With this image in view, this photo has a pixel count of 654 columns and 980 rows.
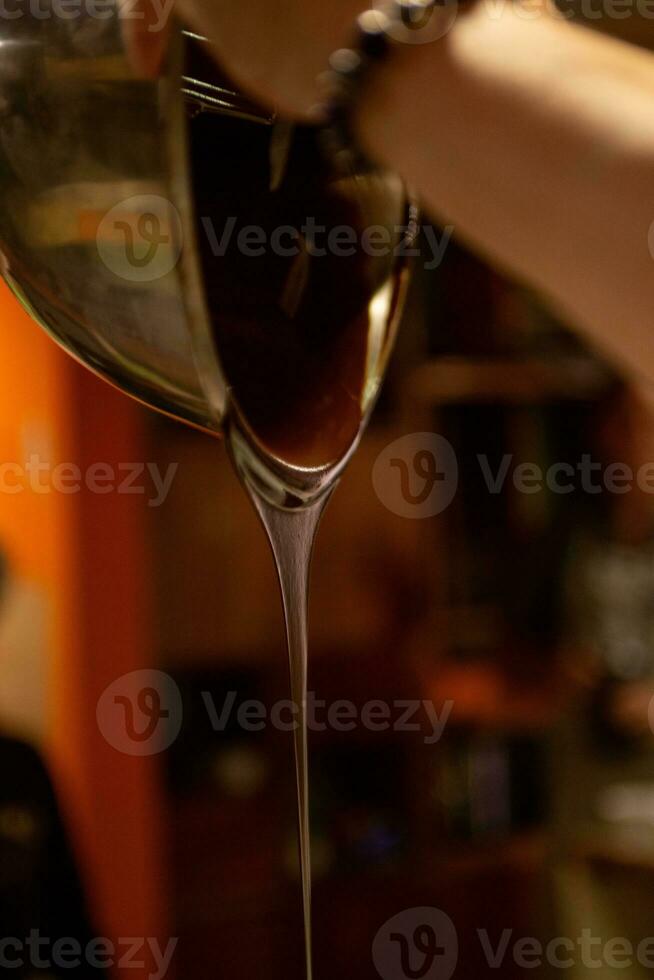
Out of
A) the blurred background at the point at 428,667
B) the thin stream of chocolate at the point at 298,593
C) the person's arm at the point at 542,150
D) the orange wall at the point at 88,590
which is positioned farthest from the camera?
the blurred background at the point at 428,667

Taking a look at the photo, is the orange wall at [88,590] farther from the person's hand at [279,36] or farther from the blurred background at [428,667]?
the person's hand at [279,36]

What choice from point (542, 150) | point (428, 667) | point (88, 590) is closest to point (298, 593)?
point (542, 150)

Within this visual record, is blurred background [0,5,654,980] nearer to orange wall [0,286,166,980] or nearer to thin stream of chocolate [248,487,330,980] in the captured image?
orange wall [0,286,166,980]

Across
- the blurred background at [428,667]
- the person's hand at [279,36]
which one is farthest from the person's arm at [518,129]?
the blurred background at [428,667]

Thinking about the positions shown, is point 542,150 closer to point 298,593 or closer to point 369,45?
point 369,45

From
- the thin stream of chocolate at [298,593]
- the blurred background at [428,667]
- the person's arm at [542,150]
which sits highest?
the person's arm at [542,150]

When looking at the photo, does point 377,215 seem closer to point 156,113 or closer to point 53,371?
point 156,113

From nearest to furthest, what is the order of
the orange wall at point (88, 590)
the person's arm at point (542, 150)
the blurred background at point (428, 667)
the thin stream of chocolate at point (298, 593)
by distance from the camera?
the person's arm at point (542, 150)
the thin stream of chocolate at point (298, 593)
the orange wall at point (88, 590)
the blurred background at point (428, 667)


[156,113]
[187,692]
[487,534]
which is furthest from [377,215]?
[487,534]
